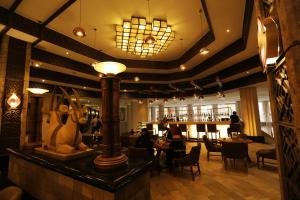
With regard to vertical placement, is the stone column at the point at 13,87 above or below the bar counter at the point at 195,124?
above

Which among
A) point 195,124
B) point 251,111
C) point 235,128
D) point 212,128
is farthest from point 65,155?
point 251,111

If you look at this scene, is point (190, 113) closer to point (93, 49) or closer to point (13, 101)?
point (93, 49)

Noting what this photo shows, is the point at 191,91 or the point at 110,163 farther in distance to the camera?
the point at 191,91

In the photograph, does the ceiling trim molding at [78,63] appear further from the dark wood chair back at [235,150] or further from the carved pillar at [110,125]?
the carved pillar at [110,125]

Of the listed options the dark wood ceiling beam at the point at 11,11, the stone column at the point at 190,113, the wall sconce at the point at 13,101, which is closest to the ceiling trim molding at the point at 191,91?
the wall sconce at the point at 13,101

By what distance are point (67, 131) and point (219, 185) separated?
12.3 ft

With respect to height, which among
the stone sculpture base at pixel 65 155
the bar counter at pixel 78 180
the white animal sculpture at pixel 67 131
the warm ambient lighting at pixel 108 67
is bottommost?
the bar counter at pixel 78 180

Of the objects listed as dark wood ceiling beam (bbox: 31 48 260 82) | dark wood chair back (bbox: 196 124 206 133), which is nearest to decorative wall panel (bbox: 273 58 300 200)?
dark wood ceiling beam (bbox: 31 48 260 82)

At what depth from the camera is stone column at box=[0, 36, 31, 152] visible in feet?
12.4

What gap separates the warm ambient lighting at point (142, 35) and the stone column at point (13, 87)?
110 inches

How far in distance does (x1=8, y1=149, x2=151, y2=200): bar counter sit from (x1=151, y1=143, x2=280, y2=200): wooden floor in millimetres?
2195

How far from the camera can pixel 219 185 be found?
147 inches

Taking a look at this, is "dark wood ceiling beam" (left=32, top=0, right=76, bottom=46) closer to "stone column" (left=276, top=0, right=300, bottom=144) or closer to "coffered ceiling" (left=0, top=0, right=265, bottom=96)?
"coffered ceiling" (left=0, top=0, right=265, bottom=96)

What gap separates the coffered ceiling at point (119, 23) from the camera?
3566 mm
